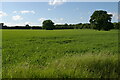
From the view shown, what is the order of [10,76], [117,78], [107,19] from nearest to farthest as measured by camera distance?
[10,76] < [117,78] < [107,19]

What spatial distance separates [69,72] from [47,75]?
0.99 metres

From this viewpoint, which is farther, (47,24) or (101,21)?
(47,24)

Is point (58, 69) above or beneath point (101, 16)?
beneath

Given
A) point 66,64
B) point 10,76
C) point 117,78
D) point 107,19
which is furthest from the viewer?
point 107,19

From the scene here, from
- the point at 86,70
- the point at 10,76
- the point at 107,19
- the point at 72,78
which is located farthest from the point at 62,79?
the point at 107,19

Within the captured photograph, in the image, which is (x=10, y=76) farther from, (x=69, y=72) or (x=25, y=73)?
(x=69, y=72)

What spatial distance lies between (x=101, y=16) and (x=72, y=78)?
88.4 metres

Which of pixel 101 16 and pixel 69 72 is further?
pixel 101 16

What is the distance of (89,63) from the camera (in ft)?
30.5

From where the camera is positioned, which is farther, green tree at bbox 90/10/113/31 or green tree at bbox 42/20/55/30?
green tree at bbox 42/20/55/30

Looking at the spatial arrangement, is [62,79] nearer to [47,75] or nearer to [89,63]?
[47,75]

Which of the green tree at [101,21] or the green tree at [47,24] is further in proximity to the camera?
the green tree at [47,24]

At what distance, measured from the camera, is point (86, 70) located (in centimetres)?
838

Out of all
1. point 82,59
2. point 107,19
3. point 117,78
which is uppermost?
point 107,19
